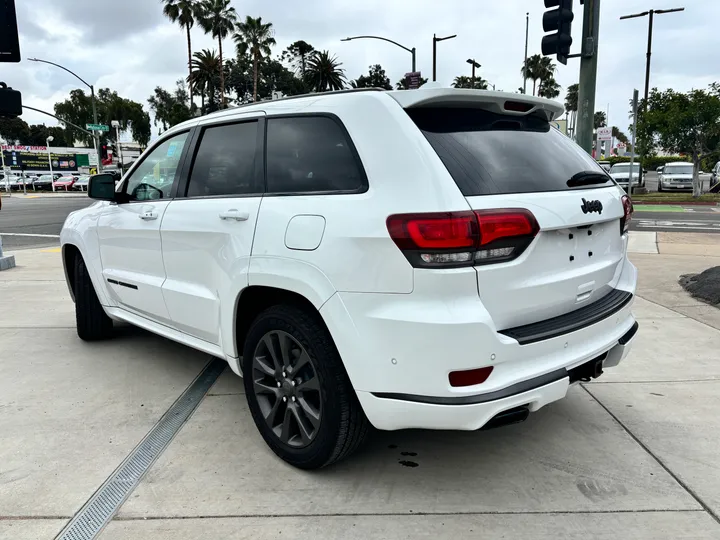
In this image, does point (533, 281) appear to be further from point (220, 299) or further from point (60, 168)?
point (60, 168)

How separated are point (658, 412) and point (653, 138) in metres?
24.9

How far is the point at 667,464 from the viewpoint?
9.60ft

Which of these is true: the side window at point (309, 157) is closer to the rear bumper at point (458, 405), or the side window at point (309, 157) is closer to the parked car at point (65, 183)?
the rear bumper at point (458, 405)

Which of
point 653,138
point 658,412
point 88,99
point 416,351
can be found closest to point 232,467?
point 416,351

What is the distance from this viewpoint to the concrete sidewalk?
2.45 meters

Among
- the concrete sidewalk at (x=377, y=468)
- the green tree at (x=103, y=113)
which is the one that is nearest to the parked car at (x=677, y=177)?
the concrete sidewalk at (x=377, y=468)

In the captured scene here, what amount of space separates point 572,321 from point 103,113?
88.6 meters

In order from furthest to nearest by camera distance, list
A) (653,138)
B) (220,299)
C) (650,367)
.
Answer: (653,138)
(650,367)
(220,299)

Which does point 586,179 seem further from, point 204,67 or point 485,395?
point 204,67

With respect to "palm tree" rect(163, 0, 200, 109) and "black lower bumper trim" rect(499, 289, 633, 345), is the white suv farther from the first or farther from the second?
"palm tree" rect(163, 0, 200, 109)

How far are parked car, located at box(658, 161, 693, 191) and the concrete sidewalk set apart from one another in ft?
91.1

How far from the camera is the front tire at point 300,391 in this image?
2559 millimetres

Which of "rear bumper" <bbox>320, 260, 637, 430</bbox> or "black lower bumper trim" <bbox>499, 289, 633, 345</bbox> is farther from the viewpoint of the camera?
"black lower bumper trim" <bbox>499, 289, 633, 345</bbox>

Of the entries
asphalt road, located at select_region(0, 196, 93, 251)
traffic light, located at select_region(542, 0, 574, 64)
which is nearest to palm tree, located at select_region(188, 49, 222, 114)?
asphalt road, located at select_region(0, 196, 93, 251)
